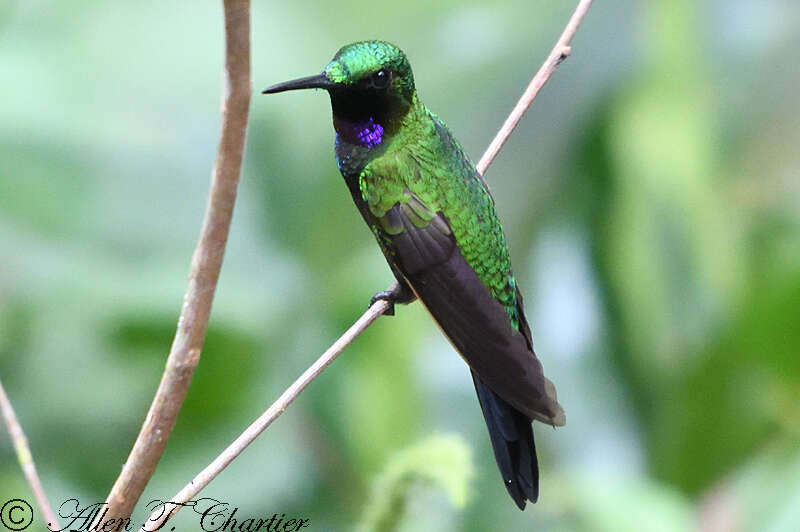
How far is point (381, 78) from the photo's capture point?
1438 mm

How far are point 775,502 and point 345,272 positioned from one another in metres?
0.97

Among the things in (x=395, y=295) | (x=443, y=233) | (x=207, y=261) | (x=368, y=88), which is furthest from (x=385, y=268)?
(x=207, y=261)

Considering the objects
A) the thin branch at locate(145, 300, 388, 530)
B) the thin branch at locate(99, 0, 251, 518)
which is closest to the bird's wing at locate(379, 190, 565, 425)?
the thin branch at locate(145, 300, 388, 530)

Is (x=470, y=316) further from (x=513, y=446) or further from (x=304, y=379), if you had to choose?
(x=304, y=379)

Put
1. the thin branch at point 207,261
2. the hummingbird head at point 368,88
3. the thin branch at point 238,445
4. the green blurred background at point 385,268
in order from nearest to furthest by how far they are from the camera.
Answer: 1. the thin branch at point 207,261
2. the thin branch at point 238,445
3. the hummingbird head at point 368,88
4. the green blurred background at point 385,268

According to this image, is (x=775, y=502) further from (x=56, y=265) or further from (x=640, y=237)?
(x=56, y=265)

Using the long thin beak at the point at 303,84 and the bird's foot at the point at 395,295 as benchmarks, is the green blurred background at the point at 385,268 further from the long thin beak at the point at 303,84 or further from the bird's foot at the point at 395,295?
the long thin beak at the point at 303,84

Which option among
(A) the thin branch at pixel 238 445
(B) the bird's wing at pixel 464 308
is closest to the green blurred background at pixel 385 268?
(B) the bird's wing at pixel 464 308

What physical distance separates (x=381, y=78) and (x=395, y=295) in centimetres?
37

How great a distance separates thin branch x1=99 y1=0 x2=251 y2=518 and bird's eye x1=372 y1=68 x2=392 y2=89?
26.1 inches

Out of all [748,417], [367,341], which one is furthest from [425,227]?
[748,417]

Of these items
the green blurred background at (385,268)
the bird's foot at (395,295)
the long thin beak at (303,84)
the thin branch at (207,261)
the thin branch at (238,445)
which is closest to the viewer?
the thin branch at (207,261)

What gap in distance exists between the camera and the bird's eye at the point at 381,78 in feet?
4.67

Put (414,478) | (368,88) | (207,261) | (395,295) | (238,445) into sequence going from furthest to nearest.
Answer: (395,295) → (368,88) → (414,478) → (238,445) → (207,261)
